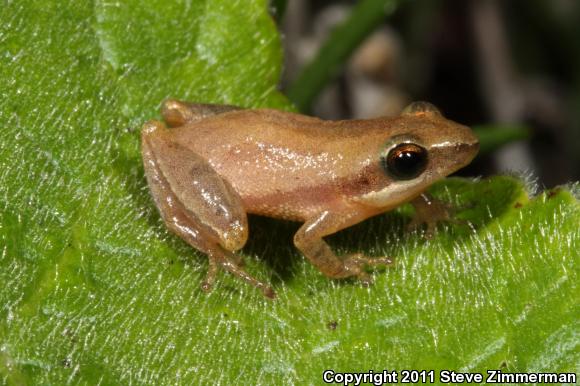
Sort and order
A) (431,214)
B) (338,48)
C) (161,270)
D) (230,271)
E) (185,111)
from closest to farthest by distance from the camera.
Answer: (161,270) < (230,271) < (431,214) < (185,111) < (338,48)

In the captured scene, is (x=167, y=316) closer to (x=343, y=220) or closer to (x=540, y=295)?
(x=343, y=220)

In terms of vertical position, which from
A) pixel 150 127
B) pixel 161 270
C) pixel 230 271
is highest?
pixel 150 127

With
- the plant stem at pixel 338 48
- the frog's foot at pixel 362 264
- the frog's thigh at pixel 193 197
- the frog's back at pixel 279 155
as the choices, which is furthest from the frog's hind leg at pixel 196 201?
the plant stem at pixel 338 48

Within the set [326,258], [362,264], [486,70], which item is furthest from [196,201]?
[486,70]

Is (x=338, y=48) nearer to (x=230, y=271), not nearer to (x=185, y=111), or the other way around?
(x=185, y=111)

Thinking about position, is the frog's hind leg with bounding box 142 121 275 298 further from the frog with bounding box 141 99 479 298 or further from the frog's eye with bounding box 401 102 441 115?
the frog's eye with bounding box 401 102 441 115

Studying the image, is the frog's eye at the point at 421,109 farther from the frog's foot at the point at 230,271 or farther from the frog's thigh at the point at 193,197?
the frog's foot at the point at 230,271

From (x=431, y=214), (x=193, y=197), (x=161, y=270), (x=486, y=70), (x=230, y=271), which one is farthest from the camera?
(x=486, y=70)

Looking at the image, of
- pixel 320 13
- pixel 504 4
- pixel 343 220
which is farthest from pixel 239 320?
pixel 504 4
